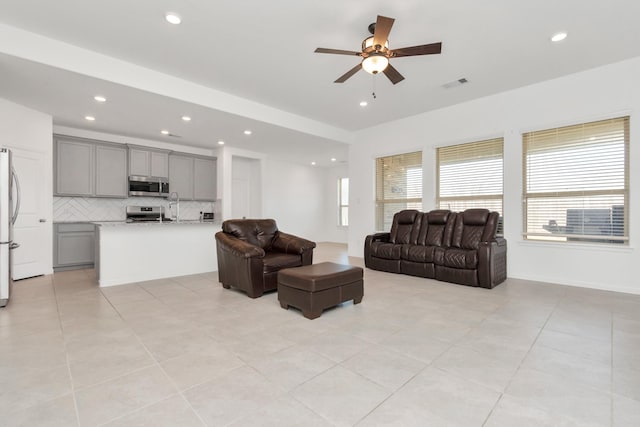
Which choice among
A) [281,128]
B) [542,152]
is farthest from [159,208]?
[542,152]

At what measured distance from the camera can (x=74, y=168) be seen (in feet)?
18.5

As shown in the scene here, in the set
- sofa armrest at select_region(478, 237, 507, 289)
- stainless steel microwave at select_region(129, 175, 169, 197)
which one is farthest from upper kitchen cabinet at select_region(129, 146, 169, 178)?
sofa armrest at select_region(478, 237, 507, 289)

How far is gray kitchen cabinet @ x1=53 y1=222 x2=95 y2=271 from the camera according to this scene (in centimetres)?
534

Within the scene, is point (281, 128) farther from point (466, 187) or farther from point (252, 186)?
point (466, 187)

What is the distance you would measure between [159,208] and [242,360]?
5.76 meters

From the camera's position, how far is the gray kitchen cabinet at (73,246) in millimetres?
5340

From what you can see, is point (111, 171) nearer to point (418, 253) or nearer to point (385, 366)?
point (418, 253)

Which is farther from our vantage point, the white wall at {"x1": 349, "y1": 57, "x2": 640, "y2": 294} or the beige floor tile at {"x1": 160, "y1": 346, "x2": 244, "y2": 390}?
the white wall at {"x1": 349, "y1": 57, "x2": 640, "y2": 294}

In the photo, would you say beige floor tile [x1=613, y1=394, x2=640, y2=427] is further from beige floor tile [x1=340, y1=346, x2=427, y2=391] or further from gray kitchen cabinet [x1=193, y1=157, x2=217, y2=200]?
gray kitchen cabinet [x1=193, y1=157, x2=217, y2=200]

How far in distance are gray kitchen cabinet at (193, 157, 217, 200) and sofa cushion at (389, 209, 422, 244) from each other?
4543mm

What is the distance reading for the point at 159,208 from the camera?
679cm

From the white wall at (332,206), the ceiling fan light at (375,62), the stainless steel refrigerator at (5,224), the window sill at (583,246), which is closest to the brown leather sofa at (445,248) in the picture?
the window sill at (583,246)

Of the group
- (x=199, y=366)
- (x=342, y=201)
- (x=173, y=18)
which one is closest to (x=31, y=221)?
(x=173, y=18)

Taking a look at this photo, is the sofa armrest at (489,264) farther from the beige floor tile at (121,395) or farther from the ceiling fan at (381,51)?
the beige floor tile at (121,395)
